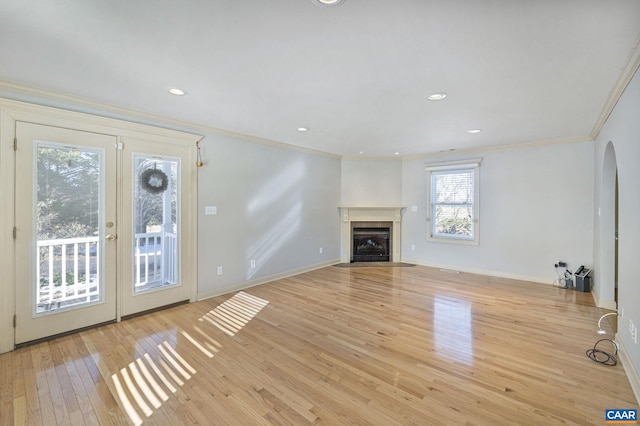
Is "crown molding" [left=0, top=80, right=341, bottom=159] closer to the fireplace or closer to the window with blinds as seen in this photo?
the fireplace

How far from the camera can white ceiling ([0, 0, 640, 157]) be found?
1.55m

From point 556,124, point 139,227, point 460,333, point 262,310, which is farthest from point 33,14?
point 556,124

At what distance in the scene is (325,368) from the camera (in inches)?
90.9

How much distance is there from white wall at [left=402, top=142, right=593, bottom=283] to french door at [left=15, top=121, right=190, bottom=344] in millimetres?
5089

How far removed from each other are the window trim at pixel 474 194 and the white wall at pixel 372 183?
665mm

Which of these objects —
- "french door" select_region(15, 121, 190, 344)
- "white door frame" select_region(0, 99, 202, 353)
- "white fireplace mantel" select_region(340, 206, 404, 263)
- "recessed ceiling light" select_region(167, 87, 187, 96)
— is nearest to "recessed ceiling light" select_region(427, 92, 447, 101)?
"recessed ceiling light" select_region(167, 87, 187, 96)

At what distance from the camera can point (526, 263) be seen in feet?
16.1

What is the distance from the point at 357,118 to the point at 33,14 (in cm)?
281

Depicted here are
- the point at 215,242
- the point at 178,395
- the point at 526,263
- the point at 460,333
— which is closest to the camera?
the point at 178,395

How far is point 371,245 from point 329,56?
5.02m

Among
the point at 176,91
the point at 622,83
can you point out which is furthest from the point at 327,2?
the point at 622,83

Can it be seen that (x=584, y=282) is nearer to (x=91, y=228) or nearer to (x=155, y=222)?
(x=155, y=222)

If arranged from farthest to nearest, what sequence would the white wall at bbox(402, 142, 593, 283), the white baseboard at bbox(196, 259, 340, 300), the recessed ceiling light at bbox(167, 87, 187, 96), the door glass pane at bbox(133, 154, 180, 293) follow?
1. the white wall at bbox(402, 142, 593, 283)
2. the white baseboard at bbox(196, 259, 340, 300)
3. the door glass pane at bbox(133, 154, 180, 293)
4. the recessed ceiling light at bbox(167, 87, 187, 96)

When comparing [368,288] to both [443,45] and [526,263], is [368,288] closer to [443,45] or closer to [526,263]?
[526,263]
